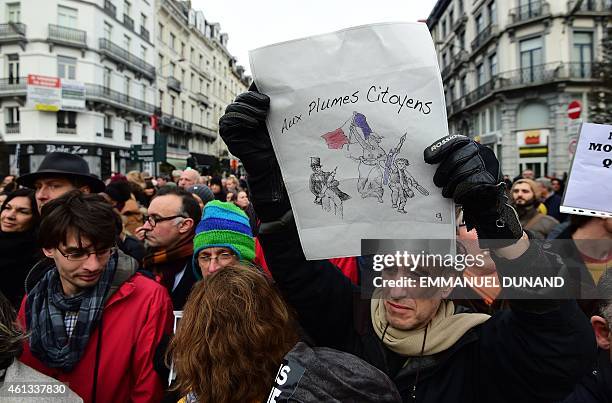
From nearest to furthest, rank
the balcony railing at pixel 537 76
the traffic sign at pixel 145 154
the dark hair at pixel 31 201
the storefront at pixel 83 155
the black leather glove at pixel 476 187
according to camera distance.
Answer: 1. the black leather glove at pixel 476 187
2. the dark hair at pixel 31 201
3. the traffic sign at pixel 145 154
4. the balcony railing at pixel 537 76
5. the storefront at pixel 83 155

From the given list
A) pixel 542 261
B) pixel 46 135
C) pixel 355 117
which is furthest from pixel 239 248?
pixel 46 135

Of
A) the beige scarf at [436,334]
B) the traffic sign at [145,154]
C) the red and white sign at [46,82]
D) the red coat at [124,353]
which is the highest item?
the red and white sign at [46,82]

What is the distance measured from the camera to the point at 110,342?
1.99 m

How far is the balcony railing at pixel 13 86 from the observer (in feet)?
94.3

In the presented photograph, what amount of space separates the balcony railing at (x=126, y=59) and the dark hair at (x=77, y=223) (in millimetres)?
32691

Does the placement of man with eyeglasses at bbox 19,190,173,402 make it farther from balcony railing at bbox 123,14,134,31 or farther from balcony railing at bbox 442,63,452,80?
balcony railing at bbox 442,63,452,80

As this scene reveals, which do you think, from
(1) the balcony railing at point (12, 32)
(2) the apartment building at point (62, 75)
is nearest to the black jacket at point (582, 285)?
(2) the apartment building at point (62, 75)

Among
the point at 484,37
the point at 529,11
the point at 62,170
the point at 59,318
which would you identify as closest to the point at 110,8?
the point at 484,37

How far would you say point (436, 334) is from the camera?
1.51 meters

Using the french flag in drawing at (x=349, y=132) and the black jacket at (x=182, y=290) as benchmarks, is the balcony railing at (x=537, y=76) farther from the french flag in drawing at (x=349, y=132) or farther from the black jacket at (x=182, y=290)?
the french flag in drawing at (x=349, y=132)

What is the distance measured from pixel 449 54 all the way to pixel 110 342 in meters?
41.2

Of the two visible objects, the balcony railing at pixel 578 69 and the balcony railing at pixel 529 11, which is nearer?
the balcony railing at pixel 578 69

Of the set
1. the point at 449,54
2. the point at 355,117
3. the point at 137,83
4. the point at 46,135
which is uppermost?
the point at 449,54

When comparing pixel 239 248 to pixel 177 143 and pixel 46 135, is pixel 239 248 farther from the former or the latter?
pixel 177 143
